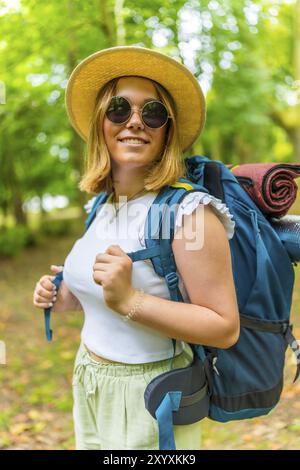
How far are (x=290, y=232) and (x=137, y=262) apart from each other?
1.88 ft

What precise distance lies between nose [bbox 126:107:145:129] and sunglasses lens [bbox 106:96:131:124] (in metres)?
0.02

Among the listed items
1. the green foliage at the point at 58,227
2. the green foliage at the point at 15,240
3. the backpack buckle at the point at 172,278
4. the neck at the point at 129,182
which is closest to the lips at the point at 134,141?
the neck at the point at 129,182

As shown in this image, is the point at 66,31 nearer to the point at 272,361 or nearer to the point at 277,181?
the point at 277,181

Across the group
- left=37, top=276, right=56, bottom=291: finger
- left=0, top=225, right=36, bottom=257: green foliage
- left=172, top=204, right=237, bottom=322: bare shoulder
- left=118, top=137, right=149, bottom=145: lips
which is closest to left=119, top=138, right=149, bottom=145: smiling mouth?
left=118, top=137, right=149, bottom=145: lips

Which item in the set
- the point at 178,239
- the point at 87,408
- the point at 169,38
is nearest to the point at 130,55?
the point at 178,239

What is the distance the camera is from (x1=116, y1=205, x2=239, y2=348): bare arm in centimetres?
142

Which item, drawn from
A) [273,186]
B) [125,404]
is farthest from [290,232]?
[125,404]

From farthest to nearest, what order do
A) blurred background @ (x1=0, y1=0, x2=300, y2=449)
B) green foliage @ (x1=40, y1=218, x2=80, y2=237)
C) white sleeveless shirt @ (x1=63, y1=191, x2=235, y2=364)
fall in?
green foliage @ (x1=40, y1=218, x2=80, y2=237) → blurred background @ (x1=0, y1=0, x2=300, y2=449) → white sleeveless shirt @ (x1=63, y1=191, x2=235, y2=364)

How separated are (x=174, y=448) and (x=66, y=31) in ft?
12.8

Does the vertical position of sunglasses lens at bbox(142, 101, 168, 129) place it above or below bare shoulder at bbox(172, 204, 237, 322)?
above

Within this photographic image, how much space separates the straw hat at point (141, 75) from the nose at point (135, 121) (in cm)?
15

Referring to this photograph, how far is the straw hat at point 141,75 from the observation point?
163 centimetres

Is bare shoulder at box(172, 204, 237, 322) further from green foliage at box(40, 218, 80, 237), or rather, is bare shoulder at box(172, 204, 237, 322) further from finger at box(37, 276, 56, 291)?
green foliage at box(40, 218, 80, 237)

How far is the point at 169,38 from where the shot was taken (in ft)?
14.0
